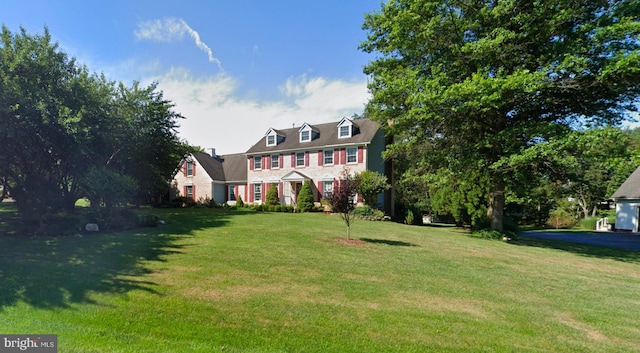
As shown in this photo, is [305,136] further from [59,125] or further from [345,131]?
[59,125]

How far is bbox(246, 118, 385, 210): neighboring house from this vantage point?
25.1 m

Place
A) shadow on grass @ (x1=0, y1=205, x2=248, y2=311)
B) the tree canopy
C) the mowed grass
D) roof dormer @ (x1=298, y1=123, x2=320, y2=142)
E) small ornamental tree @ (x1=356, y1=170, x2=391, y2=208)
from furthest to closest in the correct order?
roof dormer @ (x1=298, y1=123, x2=320, y2=142)
small ornamental tree @ (x1=356, y1=170, x2=391, y2=208)
the tree canopy
shadow on grass @ (x1=0, y1=205, x2=248, y2=311)
the mowed grass

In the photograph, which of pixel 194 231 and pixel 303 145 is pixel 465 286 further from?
pixel 303 145

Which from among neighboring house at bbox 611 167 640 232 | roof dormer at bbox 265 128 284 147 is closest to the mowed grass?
roof dormer at bbox 265 128 284 147

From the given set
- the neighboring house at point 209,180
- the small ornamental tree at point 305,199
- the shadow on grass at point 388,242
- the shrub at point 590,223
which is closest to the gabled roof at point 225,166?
the neighboring house at point 209,180

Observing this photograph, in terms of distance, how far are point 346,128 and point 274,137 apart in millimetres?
7590

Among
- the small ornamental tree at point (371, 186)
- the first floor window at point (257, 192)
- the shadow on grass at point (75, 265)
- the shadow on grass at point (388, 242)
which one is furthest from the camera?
the first floor window at point (257, 192)

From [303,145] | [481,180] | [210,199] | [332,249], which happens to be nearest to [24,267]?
[332,249]

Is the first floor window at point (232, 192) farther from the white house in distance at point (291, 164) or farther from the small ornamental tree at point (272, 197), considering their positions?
the small ornamental tree at point (272, 197)

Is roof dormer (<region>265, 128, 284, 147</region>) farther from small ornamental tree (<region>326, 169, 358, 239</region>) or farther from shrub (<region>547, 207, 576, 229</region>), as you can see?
shrub (<region>547, 207, 576, 229</region>)

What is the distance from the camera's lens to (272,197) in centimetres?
2681

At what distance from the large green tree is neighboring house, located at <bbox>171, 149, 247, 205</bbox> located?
63.8 ft

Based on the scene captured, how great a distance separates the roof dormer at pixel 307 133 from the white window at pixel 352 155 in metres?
4.19

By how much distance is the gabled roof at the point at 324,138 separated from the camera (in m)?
25.1
